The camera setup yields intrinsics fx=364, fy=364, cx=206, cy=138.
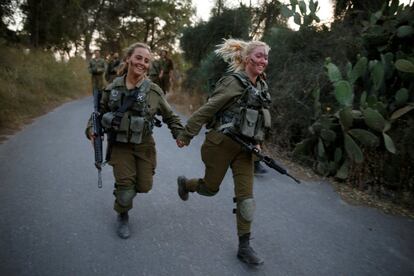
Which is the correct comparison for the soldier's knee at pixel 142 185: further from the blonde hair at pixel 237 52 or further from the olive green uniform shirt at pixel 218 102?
the blonde hair at pixel 237 52

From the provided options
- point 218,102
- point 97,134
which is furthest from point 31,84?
point 218,102

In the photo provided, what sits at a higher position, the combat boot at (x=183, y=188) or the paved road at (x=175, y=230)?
the combat boot at (x=183, y=188)

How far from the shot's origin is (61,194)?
14.0 feet

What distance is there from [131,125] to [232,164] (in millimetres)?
989

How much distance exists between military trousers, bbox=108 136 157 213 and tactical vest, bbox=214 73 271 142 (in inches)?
30.9

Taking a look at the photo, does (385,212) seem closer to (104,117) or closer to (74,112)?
(104,117)

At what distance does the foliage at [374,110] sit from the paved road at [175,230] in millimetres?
694

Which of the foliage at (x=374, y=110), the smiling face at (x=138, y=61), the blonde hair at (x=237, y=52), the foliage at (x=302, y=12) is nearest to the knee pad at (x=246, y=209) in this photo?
the blonde hair at (x=237, y=52)

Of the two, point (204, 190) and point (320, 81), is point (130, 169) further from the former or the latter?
point (320, 81)

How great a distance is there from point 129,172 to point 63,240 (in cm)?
82

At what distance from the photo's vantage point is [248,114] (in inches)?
123

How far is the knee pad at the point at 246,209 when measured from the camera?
311 cm

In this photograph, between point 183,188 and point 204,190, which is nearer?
point 204,190

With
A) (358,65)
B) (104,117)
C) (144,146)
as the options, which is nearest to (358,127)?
(358,65)
